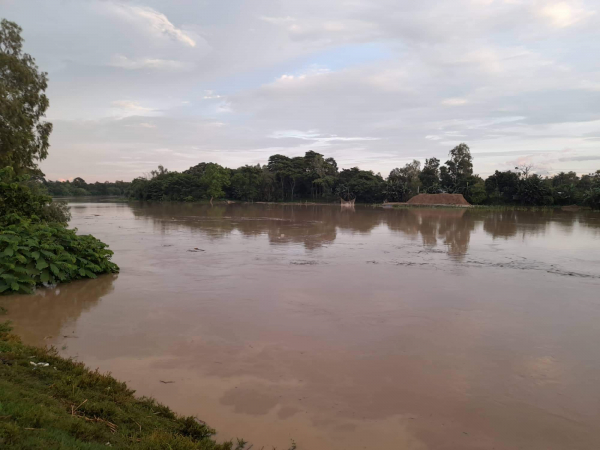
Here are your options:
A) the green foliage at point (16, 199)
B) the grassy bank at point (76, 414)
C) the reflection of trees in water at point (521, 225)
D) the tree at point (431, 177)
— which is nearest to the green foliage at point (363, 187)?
the tree at point (431, 177)

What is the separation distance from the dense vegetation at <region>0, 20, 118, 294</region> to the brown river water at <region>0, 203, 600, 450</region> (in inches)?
18.8

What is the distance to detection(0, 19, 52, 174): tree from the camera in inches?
547

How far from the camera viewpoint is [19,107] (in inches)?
557

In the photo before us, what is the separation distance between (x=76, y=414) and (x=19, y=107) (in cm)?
1496

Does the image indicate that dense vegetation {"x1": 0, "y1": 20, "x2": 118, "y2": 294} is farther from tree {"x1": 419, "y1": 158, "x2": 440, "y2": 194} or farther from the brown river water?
tree {"x1": 419, "y1": 158, "x2": 440, "y2": 194}

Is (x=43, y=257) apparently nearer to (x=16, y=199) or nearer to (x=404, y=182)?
(x=16, y=199)

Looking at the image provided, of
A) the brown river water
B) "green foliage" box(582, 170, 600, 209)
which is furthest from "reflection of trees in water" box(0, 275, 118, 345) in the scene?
"green foliage" box(582, 170, 600, 209)

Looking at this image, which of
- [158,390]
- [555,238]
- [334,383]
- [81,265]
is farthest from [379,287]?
[555,238]

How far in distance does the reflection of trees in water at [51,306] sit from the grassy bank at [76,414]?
180 cm

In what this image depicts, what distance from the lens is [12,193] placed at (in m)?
10.3

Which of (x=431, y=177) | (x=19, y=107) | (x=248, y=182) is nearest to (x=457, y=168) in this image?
(x=431, y=177)

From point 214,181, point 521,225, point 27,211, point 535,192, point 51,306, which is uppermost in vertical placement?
point 214,181

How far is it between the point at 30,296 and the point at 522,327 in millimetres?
9512

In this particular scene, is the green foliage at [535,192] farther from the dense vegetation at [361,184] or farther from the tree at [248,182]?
the tree at [248,182]
